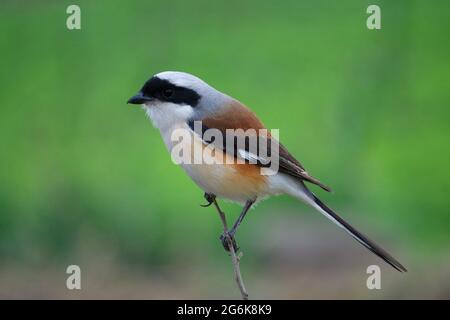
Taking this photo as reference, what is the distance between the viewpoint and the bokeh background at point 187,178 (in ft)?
18.6

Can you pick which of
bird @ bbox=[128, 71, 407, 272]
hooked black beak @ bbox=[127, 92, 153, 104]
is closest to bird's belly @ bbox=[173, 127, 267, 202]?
bird @ bbox=[128, 71, 407, 272]

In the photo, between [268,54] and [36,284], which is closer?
[36,284]

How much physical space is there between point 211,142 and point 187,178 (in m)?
2.83

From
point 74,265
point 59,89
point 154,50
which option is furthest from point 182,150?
point 154,50

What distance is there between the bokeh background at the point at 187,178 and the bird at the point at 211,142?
1.58 metres

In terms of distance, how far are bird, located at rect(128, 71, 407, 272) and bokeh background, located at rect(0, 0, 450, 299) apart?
1577 mm

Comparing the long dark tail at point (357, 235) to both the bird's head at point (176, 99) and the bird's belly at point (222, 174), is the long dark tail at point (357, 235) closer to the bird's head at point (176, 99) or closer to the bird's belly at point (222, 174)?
the bird's belly at point (222, 174)

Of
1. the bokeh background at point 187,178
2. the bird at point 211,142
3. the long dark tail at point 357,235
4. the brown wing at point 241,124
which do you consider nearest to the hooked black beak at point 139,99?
the bird at point 211,142

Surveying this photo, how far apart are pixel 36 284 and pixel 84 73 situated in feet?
8.15

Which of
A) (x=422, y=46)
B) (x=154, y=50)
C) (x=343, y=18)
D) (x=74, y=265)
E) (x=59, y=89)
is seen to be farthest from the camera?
(x=343, y=18)

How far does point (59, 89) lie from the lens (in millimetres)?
7348

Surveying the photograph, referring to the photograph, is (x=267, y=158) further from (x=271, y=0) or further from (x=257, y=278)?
(x=271, y=0)

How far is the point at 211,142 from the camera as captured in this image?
4035 millimetres

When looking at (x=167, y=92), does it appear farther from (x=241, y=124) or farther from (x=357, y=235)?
(x=357, y=235)
